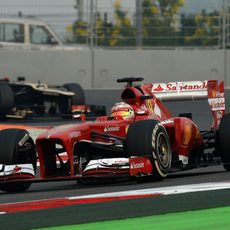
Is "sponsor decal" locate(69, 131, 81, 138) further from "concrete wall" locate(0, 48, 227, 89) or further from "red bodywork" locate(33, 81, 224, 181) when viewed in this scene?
"concrete wall" locate(0, 48, 227, 89)

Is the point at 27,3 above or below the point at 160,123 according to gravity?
above

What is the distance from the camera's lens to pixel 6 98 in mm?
21078

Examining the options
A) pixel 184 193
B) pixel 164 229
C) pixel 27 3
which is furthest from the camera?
pixel 27 3

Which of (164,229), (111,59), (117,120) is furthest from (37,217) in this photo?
(111,59)

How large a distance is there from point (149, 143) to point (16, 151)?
1418 millimetres

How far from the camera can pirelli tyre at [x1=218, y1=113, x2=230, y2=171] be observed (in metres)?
11.1

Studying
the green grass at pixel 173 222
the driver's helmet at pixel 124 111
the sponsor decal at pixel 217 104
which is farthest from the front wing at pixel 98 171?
the green grass at pixel 173 222

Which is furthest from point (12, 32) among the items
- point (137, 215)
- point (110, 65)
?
point (137, 215)

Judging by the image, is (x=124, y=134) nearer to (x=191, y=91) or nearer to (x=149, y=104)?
(x=149, y=104)

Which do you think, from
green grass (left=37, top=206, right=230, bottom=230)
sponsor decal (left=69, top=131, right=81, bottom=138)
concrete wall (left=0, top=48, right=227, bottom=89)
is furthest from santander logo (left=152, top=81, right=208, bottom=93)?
concrete wall (left=0, top=48, right=227, bottom=89)

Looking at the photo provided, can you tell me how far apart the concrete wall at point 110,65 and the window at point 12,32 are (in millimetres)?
382

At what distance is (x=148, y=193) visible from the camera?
8656 millimetres

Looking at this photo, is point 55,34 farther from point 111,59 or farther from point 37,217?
point 37,217

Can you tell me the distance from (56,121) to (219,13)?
7096 millimetres
